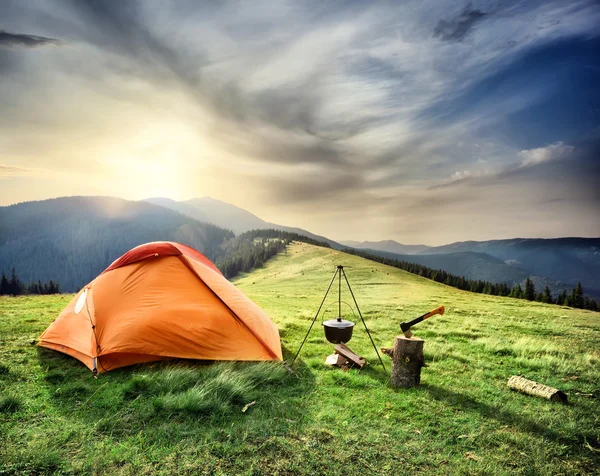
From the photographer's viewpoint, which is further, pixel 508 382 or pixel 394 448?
pixel 508 382

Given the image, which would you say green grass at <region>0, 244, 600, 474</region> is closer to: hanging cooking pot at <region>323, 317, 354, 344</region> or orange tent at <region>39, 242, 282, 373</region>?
orange tent at <region>39, 242, 282, 373</region>

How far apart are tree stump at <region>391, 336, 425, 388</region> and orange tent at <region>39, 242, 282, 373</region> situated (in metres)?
2.99

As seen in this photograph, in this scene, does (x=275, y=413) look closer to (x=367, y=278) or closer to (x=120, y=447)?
(x=120, y=447)

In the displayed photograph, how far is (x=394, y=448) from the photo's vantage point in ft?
16.1

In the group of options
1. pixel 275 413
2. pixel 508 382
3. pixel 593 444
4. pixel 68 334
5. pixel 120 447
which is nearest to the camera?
pixel 120 447

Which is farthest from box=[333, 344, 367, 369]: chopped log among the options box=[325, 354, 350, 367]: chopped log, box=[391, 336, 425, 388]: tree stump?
box=[391, 336, 425, 388]: tree stump

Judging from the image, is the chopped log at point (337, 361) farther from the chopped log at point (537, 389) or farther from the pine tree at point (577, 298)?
the pine tree at point (577, 298)

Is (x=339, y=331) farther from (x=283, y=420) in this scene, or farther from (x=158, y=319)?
(x=158, y=319)

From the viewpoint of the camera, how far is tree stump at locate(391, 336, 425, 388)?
285 inches

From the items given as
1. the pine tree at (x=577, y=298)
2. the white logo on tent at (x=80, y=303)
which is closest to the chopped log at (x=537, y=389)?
the white logo on tent at (x=80, y=303)

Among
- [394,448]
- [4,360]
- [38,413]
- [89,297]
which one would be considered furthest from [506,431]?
[4,360]

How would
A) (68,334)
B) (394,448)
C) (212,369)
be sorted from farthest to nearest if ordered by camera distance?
(68,334)
(212,369)
(394,448)

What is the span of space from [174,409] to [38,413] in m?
2.23

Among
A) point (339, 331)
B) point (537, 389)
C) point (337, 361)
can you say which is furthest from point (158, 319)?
point (537, 389)
